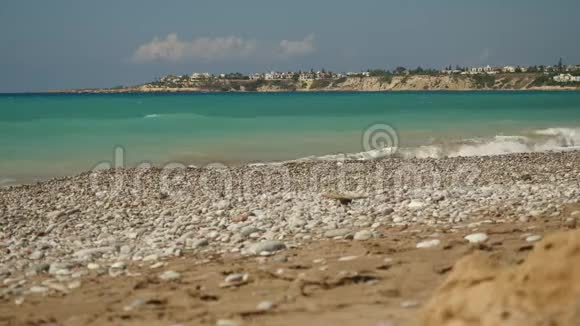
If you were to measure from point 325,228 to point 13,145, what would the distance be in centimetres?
2582

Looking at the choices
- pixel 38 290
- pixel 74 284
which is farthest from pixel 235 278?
pixel 38 290

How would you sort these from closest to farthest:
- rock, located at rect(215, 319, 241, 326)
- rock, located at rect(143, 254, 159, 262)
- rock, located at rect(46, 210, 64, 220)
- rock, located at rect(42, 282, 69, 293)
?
rock, located at rect(215, 319, 241, 326) → rock, located at rect(42, 282, 69, 293) → rock, located at rect(143, 254, 159, 262) → rock, located at rect(46, 210, 64, 220)

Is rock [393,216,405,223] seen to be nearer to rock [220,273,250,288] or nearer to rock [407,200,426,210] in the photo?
rock [407,200,426,210]

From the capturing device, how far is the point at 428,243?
6.77 metres

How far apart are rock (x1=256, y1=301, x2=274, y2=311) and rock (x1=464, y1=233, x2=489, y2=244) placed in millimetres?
2845

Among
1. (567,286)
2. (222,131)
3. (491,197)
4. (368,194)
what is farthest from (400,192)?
(222,131)

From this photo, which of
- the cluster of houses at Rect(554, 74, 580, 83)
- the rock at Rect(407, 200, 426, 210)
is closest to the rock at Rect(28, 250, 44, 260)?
the rock at Rect(407, 200, 426, 210)

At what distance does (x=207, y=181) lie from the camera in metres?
15.5

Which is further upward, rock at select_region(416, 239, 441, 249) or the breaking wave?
rock at select_region(416, 239, 441, 249)

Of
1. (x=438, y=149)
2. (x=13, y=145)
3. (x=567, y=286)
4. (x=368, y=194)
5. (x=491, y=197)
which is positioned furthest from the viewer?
(x=13, y=145)

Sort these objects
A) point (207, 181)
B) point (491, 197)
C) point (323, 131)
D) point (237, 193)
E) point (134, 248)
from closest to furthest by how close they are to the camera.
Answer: point (134, 248), point (491, 197), point (237, 193), point (207, 181), point (323, 131)

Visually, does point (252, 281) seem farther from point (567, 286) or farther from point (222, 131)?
point (222, 131)

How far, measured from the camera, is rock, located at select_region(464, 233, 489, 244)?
6.79m

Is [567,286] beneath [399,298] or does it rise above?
above
